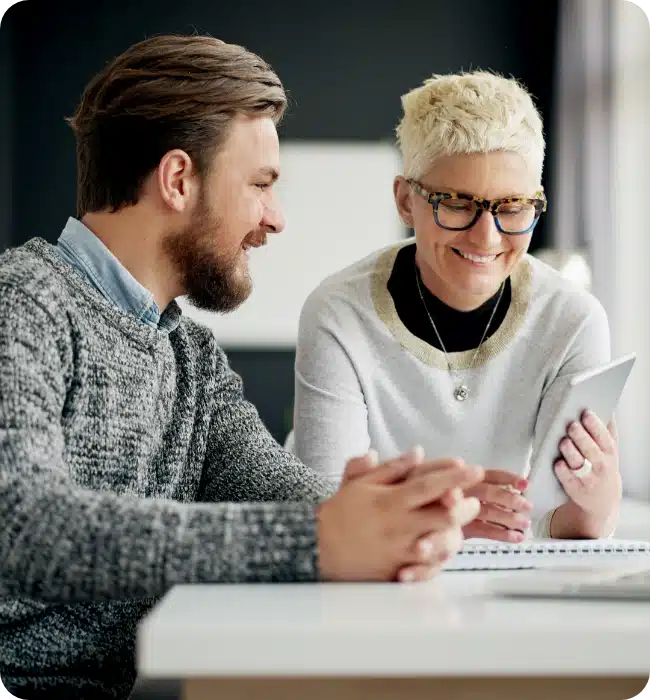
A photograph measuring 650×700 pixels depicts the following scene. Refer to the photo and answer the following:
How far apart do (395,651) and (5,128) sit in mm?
6228

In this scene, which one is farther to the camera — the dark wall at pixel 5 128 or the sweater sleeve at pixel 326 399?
the dark wall at pixel 5 128

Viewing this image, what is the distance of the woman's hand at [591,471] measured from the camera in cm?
157

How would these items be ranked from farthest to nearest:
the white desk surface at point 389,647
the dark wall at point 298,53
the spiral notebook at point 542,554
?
the dark wall at point 298,53, the spiral notebook at point 542,554, the white desk surface at point 389,647

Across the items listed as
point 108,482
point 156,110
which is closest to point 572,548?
point 108,482

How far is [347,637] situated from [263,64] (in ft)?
3.34

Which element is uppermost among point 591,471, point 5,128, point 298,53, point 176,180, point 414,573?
point 298,53

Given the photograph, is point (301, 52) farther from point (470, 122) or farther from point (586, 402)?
point (586, 402)

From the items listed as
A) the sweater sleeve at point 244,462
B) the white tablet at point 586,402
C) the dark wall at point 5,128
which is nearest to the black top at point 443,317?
the white tablet at point 586,402

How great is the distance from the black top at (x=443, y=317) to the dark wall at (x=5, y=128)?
4838 mm

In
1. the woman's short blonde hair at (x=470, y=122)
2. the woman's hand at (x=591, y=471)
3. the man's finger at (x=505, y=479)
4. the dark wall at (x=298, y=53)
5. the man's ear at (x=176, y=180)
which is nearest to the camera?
the man's finger at (x=505, y=479)

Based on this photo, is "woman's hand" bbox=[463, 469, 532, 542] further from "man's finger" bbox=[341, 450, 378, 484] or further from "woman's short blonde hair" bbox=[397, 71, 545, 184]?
"woman's short blonde hair" bbox=[397, 71, 545, 184]

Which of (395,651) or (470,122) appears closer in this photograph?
(395,651)

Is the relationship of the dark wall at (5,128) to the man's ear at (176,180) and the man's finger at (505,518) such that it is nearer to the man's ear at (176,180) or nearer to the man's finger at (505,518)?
the man's ear at (176,180)

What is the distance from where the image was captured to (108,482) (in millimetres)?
1262
